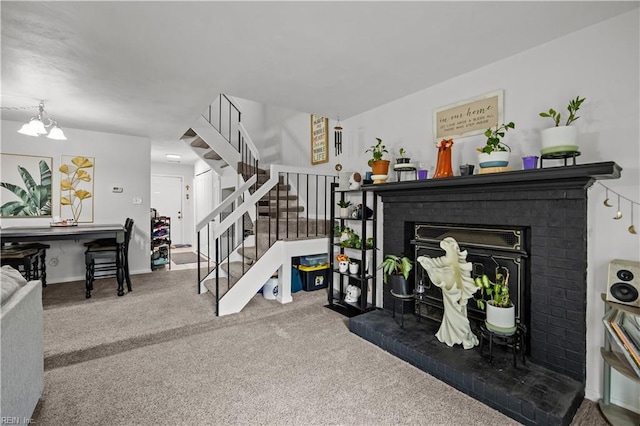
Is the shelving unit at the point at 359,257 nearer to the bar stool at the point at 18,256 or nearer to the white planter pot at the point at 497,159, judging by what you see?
the white planter pot at the point at 497,159

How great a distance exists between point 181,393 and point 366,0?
247 centimetres

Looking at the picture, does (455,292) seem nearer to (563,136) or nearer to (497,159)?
(497,159)

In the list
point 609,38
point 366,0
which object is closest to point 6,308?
point 366,0

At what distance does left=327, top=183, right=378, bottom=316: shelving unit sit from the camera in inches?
119

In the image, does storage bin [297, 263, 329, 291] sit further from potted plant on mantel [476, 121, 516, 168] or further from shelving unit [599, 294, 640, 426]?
shelving unit [599, 294, 640, 426]

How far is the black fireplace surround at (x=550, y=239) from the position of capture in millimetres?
1717

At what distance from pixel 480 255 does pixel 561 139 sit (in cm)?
97

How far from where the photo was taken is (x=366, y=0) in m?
1.55

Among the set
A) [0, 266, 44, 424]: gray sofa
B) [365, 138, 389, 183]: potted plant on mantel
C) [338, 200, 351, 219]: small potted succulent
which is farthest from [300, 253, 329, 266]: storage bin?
[0, 266, 44, 424]: gray sofa

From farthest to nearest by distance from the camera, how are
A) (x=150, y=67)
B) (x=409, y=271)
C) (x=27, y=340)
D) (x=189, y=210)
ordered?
(x=189, y=210)
(x=409, y=271)
(x=150, y=67)
(x=27, y=340)

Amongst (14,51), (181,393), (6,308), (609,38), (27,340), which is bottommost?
(181,393)

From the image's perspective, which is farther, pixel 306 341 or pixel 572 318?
pixel 306 341

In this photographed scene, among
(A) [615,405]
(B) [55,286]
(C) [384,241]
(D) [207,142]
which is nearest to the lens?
(A) [615,405]

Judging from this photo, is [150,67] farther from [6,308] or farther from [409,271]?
[409,271]
